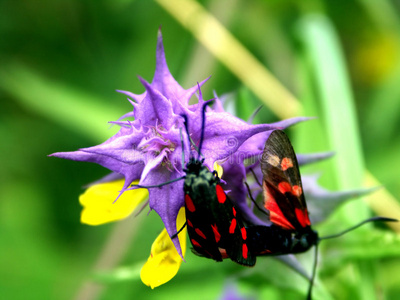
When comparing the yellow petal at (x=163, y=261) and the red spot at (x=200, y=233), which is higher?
the red spot at (x=200, y=233)

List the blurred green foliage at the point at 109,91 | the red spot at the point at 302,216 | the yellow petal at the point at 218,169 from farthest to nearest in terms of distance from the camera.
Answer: the blurred green foliage at the point at 109,91 < the red spot at the point at 302,216 < the yellow petal at the point at 218,169

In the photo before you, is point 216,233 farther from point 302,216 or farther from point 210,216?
point 302,216

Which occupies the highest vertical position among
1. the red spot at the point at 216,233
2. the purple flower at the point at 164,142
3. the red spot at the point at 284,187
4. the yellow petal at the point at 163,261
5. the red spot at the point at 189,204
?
the purple flower at the point at 164,142

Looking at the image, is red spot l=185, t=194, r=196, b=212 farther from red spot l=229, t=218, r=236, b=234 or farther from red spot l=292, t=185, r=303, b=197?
red spot l=292, t=185, r=303, b=197

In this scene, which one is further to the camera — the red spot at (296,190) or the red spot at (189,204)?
the red spot at (296,190)

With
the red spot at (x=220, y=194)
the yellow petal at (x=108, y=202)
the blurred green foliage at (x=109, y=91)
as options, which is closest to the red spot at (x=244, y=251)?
the red spot at (x=220, y=194)

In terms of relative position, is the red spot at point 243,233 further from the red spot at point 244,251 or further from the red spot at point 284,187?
the red spot at point 284,187

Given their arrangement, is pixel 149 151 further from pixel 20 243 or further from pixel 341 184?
pixel 20 243
